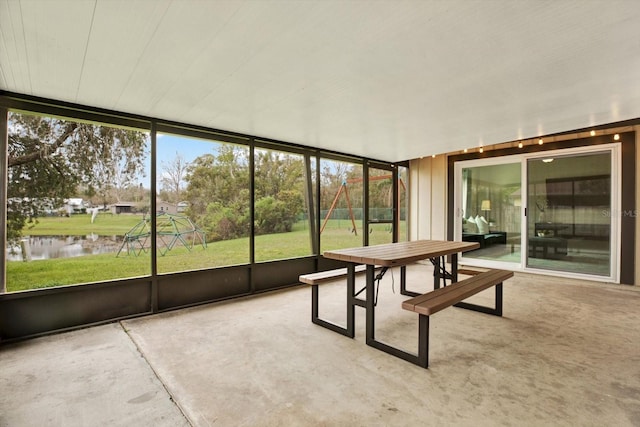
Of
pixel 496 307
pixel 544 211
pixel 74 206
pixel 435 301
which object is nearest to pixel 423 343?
pixel 435 301

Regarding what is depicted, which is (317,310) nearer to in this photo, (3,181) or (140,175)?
(140,175)

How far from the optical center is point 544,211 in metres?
5.33

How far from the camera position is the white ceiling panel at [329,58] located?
158 centimetres

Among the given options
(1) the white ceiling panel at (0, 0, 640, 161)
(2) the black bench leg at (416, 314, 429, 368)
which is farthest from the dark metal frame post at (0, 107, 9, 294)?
(2) the black bench leg at (416, 314, 429, 368)

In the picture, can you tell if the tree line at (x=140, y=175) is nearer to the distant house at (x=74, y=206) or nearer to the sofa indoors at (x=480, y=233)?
the distant house at (x=74, y=206)

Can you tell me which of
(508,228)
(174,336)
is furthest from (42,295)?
(508,228)

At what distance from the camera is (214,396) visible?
189 cm

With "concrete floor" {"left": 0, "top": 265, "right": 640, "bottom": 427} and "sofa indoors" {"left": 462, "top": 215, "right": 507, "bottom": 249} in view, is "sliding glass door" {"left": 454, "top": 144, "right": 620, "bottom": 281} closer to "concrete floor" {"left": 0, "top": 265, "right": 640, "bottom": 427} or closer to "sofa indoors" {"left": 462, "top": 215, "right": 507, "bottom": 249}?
"sofa indoors" {"left": 462, "top": 215, "right": 507, "bottom": 249}

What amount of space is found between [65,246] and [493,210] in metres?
7.02

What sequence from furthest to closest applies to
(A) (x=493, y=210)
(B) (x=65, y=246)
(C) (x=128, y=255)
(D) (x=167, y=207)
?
(A) (x=493, y=210), (D) (x=167, y=207), (C) (x=128, y=255), (B) (x=65, y=246)

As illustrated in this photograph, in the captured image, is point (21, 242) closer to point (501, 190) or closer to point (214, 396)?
point (214, 396)

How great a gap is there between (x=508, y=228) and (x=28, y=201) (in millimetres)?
7214

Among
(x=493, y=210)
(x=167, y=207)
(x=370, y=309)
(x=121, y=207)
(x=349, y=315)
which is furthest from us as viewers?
(x=493, y=210)

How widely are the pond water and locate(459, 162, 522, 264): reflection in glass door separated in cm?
640
